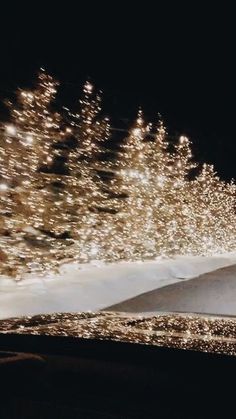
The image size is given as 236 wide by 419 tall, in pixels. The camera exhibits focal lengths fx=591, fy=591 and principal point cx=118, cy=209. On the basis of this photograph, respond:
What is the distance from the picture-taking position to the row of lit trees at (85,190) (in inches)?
436

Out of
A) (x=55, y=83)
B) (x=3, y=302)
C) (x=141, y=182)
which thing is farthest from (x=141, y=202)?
(x=3, y=302)

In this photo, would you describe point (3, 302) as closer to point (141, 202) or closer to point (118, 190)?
point (118, 190)

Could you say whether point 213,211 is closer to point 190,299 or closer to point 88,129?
point 88,129

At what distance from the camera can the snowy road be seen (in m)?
9.68

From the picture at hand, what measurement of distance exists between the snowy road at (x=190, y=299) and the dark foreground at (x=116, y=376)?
6647mm

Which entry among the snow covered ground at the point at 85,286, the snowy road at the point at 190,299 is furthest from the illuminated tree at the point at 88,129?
the snowy road at the point at 190,299

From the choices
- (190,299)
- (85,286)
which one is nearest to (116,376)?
(190,299)

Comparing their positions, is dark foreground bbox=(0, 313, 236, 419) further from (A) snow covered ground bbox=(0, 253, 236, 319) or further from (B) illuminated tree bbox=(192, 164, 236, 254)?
(B) illuminated tree bbox=(192, 164, 236, 254)

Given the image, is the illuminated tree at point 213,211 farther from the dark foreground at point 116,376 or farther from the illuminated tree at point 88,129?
the dark foreground at point 116,376

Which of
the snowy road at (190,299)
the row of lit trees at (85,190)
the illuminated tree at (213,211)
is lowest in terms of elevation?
the snowy road at (190,299)

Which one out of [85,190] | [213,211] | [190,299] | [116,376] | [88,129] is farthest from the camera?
[213,211]

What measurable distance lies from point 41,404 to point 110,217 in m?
12.7

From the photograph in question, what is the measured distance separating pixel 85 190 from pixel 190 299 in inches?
171

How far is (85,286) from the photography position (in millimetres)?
11062
